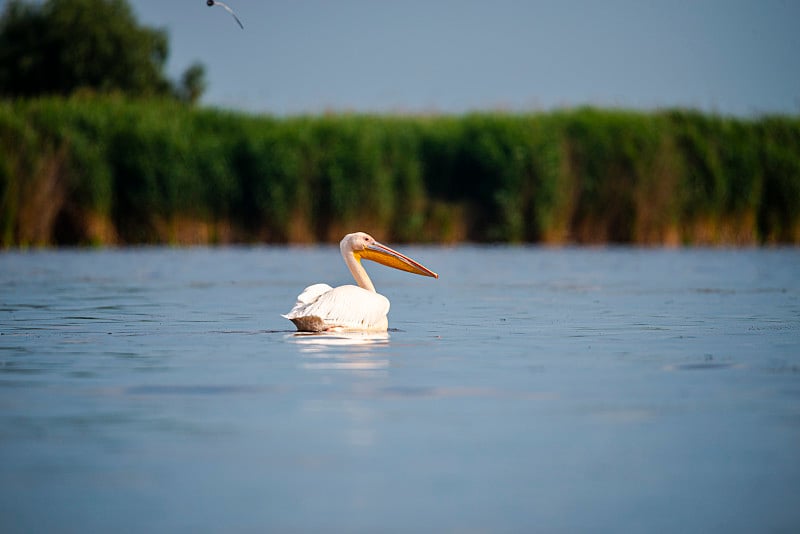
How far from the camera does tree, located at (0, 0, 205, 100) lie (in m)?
42.4

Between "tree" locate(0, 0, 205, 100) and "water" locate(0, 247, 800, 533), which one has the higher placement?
"tree" locate(0, 0, 205, 100)

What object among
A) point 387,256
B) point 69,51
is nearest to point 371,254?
point 387,256

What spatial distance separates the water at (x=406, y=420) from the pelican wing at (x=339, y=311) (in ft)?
0.58

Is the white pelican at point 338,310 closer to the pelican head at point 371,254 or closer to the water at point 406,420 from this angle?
the water at point 406,420

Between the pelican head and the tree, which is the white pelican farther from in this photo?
the tree

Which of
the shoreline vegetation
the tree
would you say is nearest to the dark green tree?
the tree

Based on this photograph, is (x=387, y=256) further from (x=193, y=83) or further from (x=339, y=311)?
(x=193, y=83)

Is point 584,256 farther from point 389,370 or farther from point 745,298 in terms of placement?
point 389,370

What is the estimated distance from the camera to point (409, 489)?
414 centimetres

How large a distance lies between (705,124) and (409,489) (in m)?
21.7

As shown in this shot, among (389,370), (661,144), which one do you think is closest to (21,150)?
(661,144)

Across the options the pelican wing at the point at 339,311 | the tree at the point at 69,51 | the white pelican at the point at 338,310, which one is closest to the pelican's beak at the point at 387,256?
the white pelican at the point at 338,310

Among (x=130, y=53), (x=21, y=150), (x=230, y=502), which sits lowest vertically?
(x=230, y=502)

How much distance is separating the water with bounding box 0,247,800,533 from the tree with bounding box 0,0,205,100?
108ft
